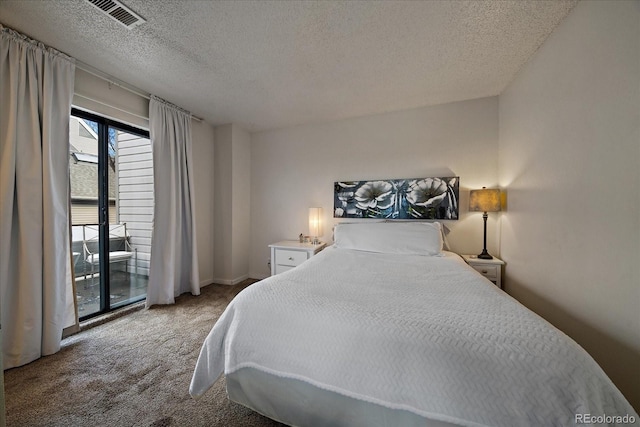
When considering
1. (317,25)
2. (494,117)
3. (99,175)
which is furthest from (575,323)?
(99,175)

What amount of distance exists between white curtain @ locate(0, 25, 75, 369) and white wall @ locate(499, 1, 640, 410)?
11.8 feet

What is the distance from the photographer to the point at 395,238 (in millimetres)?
2420

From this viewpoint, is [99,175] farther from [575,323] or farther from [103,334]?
[575,323]

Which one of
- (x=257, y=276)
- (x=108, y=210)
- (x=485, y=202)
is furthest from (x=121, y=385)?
(x=485, y=202)

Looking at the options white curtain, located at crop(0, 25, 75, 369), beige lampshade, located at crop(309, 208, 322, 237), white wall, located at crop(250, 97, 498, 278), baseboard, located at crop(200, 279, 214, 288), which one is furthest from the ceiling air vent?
baseboard, located at crop(200, 279, 214, 288)

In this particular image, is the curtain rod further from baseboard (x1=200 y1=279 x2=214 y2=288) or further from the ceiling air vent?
baseboard (x1=200 y1=279 x2=214 y2=288)

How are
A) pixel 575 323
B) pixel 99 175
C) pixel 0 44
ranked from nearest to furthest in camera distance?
1. pixel 575 323
2. pixel 0 44
3. pixel 99 175

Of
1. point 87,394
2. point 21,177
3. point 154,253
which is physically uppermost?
point 21,177

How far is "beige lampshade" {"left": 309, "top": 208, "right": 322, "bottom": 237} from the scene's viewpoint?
3119 mm

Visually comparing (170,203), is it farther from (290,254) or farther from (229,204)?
(290,254)

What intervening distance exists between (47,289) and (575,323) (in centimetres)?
368

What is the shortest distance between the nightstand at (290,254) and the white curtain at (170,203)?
1.04 meters

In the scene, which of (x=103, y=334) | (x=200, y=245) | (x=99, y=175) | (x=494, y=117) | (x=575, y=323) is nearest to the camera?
(x=575, y=323)

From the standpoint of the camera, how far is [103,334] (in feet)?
6.53
